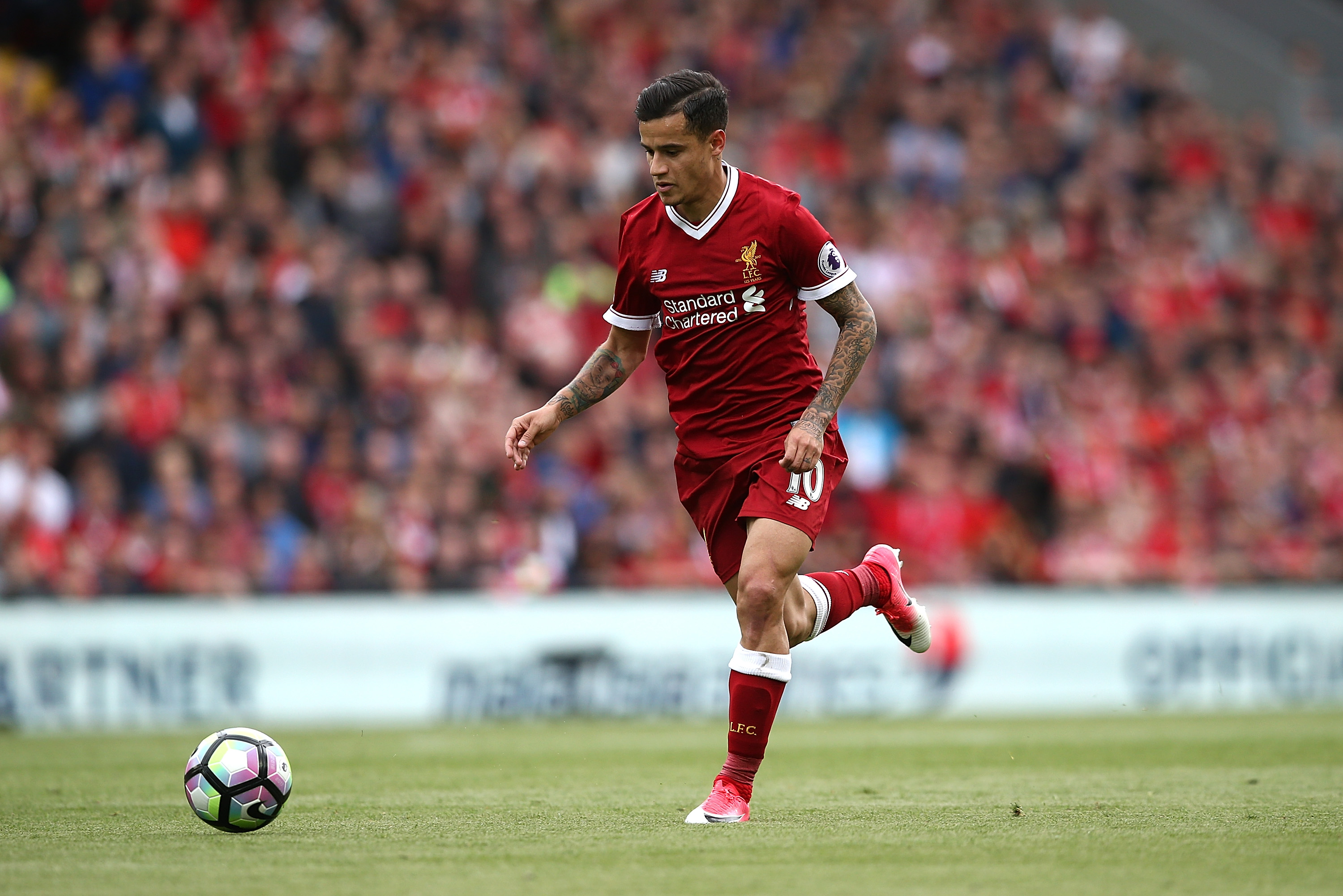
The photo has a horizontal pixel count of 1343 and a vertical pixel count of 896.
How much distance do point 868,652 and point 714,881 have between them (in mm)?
10025

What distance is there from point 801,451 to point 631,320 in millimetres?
1093

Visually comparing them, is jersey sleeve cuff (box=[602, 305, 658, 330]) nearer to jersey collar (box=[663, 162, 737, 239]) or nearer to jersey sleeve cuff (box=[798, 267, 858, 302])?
jersey collar (box=[663, 162, 737, 239])

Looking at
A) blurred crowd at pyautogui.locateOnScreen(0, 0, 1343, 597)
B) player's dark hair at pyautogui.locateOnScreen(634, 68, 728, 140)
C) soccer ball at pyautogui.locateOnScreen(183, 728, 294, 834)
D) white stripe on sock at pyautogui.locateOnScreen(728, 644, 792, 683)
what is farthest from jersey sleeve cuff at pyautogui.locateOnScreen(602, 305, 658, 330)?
blurred crowd at pyautogui.locateOnScreen(0, 0, 1343, 597)

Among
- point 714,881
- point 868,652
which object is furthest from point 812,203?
point 714,881

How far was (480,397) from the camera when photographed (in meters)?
15.4

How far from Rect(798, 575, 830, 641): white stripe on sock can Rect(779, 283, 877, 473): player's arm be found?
0.77 m

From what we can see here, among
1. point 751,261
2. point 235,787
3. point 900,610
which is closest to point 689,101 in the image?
point 751,261

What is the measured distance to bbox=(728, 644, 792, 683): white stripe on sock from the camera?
21.2ft

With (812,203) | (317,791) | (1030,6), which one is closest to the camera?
(317,791)

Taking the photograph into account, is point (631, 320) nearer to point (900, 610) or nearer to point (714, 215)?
point (714, 215)

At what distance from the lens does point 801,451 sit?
6.28 m

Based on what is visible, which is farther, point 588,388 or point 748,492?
point 588,388

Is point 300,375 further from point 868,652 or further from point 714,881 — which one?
point 714,881

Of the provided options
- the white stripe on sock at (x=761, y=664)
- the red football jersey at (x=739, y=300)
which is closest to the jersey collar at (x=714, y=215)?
the red football jersey at (x=739, y=300)
